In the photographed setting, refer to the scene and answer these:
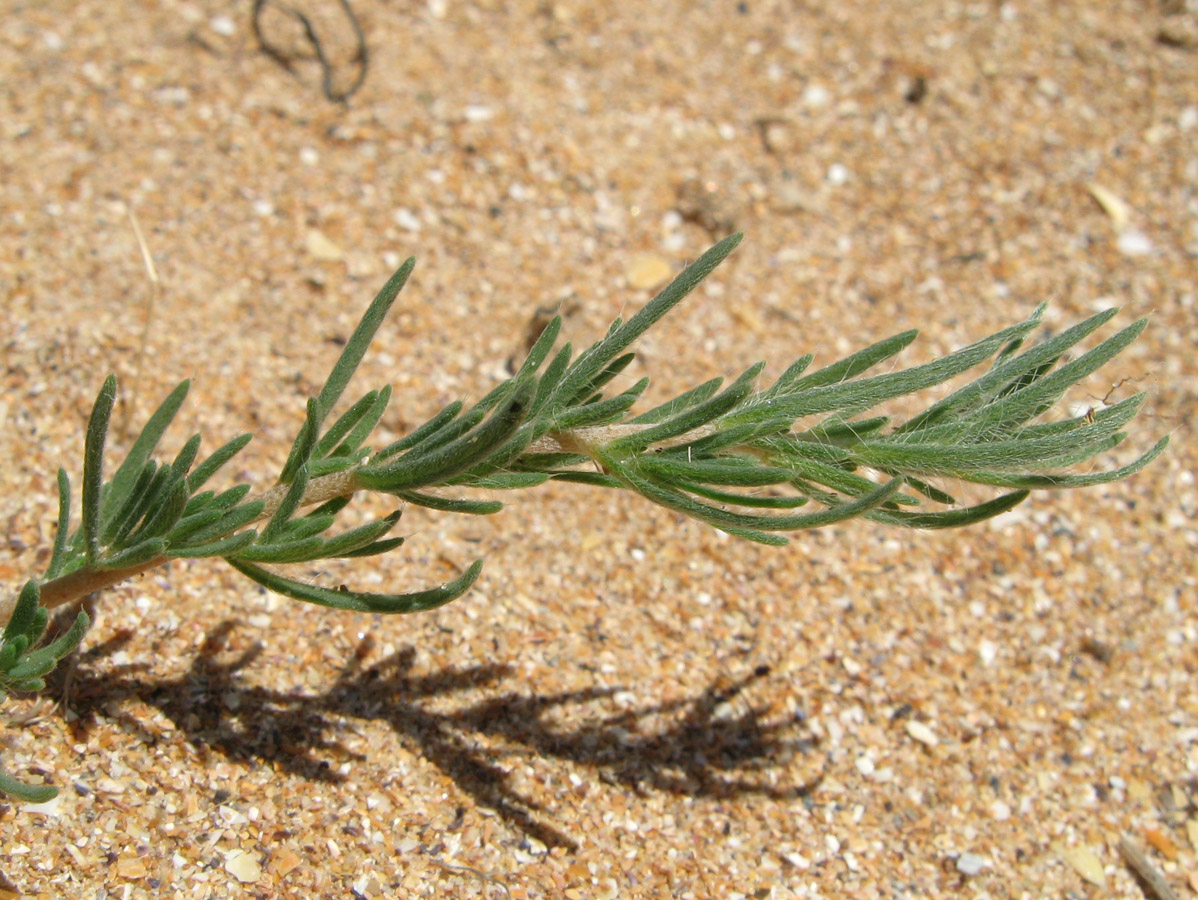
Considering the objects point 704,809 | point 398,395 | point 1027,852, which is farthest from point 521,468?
point 1027,852

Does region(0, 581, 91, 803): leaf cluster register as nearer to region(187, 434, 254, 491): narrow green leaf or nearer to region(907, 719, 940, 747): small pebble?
region(187, 434, 254, 491): narrow green leaf

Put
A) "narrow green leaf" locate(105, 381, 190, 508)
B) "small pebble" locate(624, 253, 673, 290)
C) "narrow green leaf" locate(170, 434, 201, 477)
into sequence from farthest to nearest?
"small pebble" locate(624, 253, 673, 290)
"narrow green leaf" locate(105, 381, 190, 508)
"narrow green leaf" locate(170, 434, 201, 477)

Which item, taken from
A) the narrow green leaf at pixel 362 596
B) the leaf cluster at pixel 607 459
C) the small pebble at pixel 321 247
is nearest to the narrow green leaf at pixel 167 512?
the leaf cluster at pixel 607 459

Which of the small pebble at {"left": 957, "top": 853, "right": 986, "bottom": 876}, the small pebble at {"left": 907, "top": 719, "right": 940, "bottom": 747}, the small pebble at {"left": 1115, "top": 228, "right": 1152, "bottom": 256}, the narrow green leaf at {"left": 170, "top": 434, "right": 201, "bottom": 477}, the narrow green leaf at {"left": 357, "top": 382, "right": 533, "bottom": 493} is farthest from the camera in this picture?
the small pebble at {"left": 1115, "top": 228, "right": 1152, "bottom": 256}

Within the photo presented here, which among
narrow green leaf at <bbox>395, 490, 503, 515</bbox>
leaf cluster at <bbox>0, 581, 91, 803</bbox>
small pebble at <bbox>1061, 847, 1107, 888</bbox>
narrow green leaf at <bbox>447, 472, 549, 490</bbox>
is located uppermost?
narrow green leaf at <bbox>447, 472, 549, 490</bbox>

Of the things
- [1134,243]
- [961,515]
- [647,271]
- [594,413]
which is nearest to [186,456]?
[594,413]

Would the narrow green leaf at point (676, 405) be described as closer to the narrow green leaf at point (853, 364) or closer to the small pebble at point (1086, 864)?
the narrow green leaf at point (853, 364)

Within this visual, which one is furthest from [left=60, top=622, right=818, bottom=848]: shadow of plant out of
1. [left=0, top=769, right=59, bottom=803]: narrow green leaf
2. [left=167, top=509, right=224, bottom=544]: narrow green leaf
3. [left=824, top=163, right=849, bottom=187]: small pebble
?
[left=824, top=163, right=849, bottom=187]: small pebble
